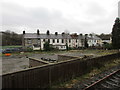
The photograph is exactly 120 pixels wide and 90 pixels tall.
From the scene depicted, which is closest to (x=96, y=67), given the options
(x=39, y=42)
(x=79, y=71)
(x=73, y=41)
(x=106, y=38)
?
(x=79, y=71)

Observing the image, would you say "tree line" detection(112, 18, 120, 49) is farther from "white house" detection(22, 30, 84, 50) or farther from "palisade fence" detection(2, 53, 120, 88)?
"white house" detection(22, 30, 84, 50)

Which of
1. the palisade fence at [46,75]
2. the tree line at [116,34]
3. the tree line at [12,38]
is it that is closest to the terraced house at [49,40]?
the tree line at [116,34]

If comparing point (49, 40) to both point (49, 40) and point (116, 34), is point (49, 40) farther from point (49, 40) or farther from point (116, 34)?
point (116, 34)

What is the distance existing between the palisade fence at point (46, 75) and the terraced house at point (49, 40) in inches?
1384

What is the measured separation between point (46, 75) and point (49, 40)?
39.7 m

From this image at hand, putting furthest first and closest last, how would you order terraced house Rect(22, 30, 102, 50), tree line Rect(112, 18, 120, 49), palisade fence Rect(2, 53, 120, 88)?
terraced house Rect(22, 30, 102, 50), tree line Rect(112, 18, 120, 49), palisade fence Rect(2, 53, 120, 88)

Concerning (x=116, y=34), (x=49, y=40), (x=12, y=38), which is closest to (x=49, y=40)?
(x=49, y=40)

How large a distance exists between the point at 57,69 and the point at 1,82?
3.43 m

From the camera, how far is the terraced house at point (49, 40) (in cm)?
4225

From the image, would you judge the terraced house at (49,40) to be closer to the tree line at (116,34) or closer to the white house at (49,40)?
the white house at (49,40)

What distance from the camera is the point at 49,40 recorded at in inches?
1780

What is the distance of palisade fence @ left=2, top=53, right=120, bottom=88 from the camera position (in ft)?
15.0

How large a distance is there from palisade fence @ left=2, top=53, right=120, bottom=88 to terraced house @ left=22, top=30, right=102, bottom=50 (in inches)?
1384

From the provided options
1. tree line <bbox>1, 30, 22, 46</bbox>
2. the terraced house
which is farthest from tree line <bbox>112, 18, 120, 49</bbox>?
tree line <bbox>1, 30, 22, 46</bbox>
